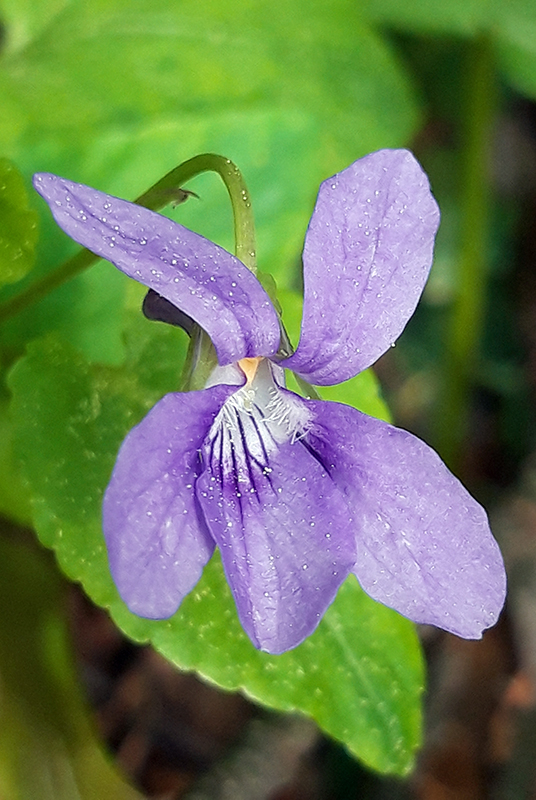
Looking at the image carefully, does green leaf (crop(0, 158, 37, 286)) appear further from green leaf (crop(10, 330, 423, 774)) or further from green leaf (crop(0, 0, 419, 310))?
green leaf (crop(0, 0, 419, 310))

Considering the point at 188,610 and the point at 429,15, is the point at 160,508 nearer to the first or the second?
the point at 188,610

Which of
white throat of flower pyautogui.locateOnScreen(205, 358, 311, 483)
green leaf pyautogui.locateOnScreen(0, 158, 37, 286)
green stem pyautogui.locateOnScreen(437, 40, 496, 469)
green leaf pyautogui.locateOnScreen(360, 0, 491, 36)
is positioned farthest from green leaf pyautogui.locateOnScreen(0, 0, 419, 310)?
white throat of flower pyautogui.locateOnScreen(205, 358, 311, 483)

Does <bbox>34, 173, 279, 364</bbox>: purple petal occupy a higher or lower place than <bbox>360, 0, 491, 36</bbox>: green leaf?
higher

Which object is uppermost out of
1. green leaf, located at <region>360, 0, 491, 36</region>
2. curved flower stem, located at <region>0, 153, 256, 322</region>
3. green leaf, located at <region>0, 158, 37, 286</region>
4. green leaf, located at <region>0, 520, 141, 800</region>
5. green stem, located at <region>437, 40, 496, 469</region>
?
curved flower stem, located at <region>0, 153, 256, 322</region>

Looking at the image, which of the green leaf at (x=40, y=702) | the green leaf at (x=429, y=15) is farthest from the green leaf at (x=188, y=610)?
the green leaf at (x=429, y=15)

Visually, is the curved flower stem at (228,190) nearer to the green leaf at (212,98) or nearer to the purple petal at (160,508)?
the purple petal at (160,508)

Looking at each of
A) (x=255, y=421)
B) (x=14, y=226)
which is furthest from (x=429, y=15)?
(x=255, y=421)
